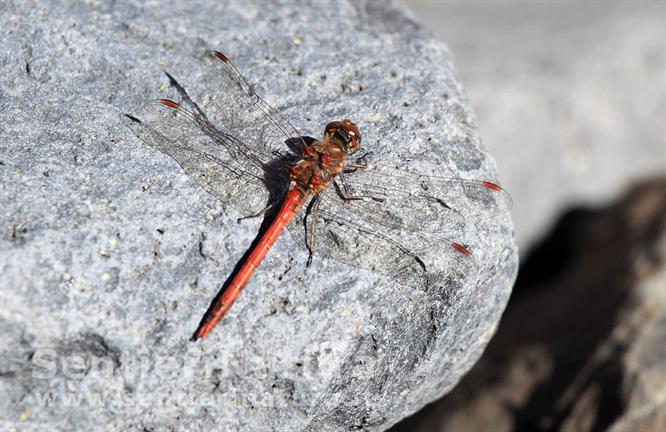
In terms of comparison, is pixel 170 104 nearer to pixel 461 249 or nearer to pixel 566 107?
pixel 461 249

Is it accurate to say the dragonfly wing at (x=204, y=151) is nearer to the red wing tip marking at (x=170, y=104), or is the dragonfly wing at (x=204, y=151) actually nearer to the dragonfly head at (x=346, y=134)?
the red wing tip marking at (x=170, y=104)

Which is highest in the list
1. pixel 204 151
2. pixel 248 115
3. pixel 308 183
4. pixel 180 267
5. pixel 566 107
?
pixel 566 107

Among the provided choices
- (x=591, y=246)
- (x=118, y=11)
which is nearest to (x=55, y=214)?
(x=118, y=11)

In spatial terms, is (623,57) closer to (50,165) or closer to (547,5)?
(547,5)

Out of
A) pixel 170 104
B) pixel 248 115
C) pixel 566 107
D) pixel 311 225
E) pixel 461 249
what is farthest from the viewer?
pixel 566 107

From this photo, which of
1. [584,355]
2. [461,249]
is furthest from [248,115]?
[584,355]

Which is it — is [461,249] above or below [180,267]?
above

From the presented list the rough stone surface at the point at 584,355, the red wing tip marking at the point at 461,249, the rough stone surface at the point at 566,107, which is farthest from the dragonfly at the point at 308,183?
the rough stone surface at the point at 566,107

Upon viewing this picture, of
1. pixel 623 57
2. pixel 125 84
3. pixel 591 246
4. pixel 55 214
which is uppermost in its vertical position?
pixel 623 57
